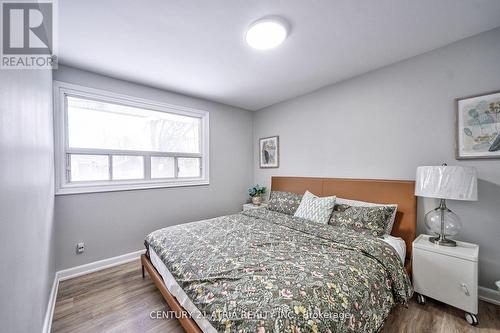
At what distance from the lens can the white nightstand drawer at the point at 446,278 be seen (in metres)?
1.58

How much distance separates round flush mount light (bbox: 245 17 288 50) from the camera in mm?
1682

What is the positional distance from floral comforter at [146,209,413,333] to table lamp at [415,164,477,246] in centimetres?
59

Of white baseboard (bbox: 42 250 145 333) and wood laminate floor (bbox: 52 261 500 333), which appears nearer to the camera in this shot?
wood laminate floor (bbox: 52 261 500 333)

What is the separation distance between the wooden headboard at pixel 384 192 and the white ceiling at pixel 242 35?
4.77 ft

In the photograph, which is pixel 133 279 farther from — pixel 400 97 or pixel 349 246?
pixel 400 97

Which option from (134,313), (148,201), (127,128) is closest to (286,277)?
(134,313)

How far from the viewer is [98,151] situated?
2541 mm

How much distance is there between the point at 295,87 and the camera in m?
3.04

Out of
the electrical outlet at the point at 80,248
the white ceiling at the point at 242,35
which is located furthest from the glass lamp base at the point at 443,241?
the electrical outlet at the point at 80,248

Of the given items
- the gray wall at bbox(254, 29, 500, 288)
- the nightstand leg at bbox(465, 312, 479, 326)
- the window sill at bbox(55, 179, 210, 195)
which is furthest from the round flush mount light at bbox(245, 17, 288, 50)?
the nightstand leg at bbox(465, 312, 479, 326)

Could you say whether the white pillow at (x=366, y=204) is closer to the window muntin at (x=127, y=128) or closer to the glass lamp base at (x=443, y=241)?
the glass lamp base at (x=443, y=241)

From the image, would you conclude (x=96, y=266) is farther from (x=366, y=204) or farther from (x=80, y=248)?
(x=366, y=204)

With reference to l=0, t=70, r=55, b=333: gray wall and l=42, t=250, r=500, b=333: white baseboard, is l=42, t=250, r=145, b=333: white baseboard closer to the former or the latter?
l=42, t=250, r=500, b=333: white baseboard

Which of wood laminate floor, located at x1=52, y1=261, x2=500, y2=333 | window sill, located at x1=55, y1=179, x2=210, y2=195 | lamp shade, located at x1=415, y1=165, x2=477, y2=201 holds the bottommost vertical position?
wood laminate floor, located at x1=52, y1=261, x2=500, y2=333
